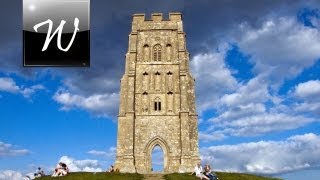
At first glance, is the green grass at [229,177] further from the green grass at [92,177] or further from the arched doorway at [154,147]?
the arched doorway at [154,147]

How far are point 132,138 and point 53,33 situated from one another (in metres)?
39.2

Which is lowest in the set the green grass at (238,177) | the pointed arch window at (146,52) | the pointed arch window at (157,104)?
the green grass at (238,177)

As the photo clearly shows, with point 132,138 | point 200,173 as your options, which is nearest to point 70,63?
point 200,173

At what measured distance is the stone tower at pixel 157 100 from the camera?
5212 cm

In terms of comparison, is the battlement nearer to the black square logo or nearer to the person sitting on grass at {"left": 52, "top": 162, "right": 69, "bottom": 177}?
the person sitting on grass at {"left": 52, "top": 162, "right": 69, "bottom": 177}

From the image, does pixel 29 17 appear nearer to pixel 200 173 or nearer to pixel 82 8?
pixel 82 8

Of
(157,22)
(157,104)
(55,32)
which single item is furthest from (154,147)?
(55,32)

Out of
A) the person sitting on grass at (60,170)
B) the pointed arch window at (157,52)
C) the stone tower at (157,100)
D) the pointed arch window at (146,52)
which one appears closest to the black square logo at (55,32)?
the person sitting on grass at (60,170)

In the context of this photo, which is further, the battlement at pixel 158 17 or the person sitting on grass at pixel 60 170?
the battlement at pixel 158 17

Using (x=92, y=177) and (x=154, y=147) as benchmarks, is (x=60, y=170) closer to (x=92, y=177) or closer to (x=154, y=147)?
(x=92, y=177)

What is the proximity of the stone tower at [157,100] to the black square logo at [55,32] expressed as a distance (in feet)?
125

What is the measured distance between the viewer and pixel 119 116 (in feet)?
176

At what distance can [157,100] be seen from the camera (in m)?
54.9

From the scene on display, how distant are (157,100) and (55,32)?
41.1m
